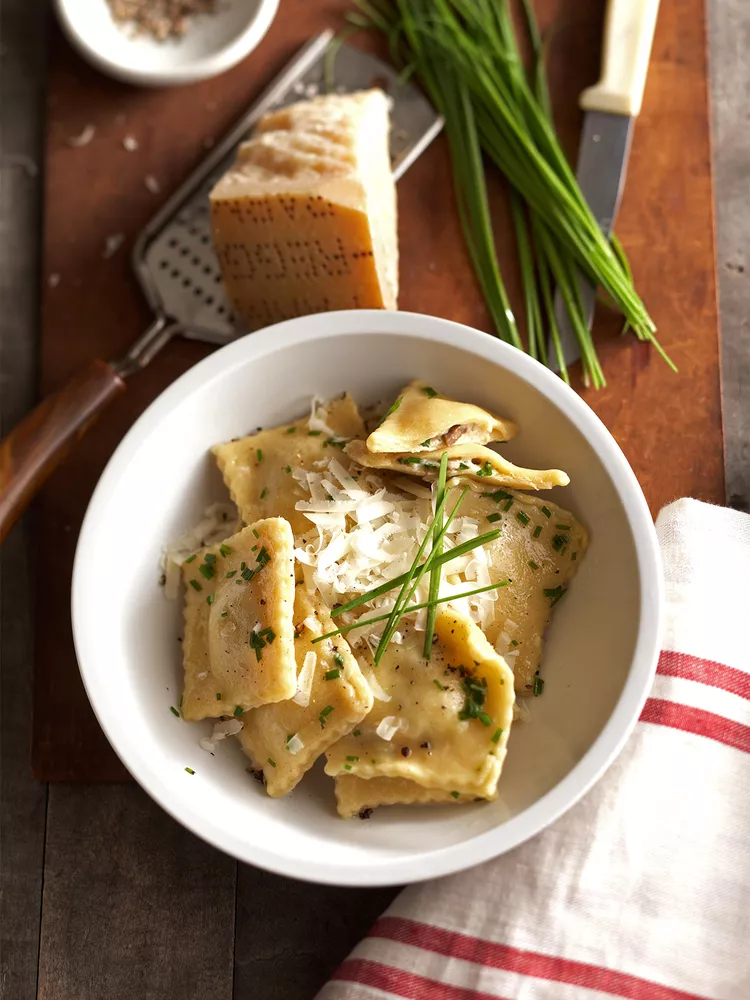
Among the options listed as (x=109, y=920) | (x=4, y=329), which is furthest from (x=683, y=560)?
(x=4, y=329)

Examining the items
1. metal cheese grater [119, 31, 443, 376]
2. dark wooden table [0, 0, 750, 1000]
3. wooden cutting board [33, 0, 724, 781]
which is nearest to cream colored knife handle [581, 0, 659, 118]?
wooden cutting board [33, 0, 724, 781]

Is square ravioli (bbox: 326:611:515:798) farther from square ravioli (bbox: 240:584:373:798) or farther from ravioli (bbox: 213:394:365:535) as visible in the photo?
ravioli (bbox: 213:394:365:535)

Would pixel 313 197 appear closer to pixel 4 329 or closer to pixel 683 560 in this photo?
pixel 4 329

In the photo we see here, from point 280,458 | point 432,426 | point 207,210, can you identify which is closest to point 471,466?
point 432,426

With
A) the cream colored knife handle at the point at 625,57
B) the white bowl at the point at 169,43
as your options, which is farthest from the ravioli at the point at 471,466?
the white bowl at the point at 169,43

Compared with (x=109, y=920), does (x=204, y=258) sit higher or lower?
higher

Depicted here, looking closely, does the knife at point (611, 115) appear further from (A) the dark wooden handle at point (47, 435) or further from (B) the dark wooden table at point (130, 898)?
(A) the dark wooden handle at point (47, 435)
